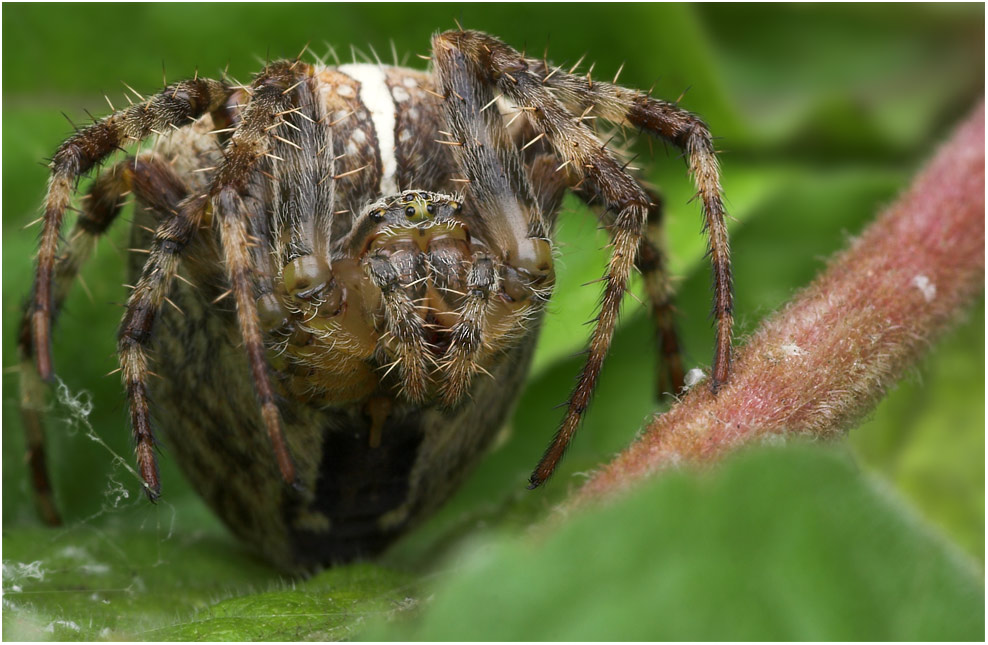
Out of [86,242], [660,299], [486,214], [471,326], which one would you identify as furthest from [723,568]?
[86,242]

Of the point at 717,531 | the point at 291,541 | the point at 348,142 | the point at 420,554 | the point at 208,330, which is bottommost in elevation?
the point at 420,554

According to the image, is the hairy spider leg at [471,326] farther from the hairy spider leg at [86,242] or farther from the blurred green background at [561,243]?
the hairy spider leg at [86,242]

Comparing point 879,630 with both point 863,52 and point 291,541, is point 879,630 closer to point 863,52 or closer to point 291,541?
point 291,541

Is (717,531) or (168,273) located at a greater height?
(168,273)

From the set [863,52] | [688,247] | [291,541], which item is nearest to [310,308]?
[291,541]

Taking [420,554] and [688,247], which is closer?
[420,554]

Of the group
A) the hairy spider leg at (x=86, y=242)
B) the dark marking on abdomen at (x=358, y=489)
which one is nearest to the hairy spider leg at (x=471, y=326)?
the dark marking on abdomen at (x=358, y=489)
